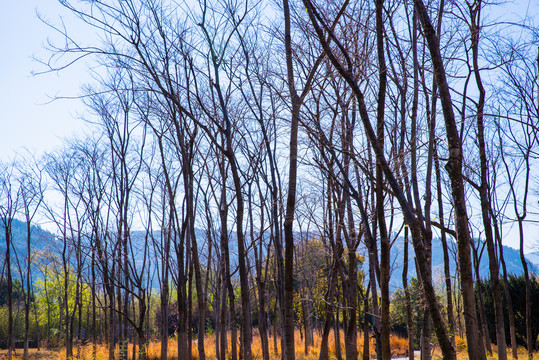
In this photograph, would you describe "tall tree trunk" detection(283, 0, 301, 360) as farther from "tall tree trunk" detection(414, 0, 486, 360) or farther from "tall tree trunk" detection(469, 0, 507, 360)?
"tall tree trunk" detection(469, 0, 507, 360)

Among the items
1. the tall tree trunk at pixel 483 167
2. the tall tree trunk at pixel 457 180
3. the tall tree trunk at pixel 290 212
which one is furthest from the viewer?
the tall tree trunk at pixel 483 167

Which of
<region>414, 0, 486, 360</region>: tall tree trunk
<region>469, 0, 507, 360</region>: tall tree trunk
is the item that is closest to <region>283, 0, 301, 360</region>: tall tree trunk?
<region>414, 0, 486, 360</region>: tall tree trunk

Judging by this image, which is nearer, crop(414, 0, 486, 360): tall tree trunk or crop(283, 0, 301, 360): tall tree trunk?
crop(414, 0, 486, 360): tall tree trunk

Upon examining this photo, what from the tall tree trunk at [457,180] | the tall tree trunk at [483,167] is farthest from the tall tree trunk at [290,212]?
the tall tree trunk at [483,167]

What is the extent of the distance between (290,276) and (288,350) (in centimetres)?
91

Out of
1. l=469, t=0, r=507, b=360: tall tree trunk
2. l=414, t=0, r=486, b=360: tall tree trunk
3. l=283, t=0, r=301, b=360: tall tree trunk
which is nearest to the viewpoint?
l=414, t=0, r=486, b=360: tall tree trunk

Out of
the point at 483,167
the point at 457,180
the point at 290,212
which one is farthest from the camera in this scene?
the point at 483,167

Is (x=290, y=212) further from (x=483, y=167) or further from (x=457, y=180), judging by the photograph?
(x=483, y=167)

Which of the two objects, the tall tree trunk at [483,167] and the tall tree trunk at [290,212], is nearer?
the tall tree trunk at [290,212]

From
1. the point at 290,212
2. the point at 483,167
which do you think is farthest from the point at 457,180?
the point at 483,167

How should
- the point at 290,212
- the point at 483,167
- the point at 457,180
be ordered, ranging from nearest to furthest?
the point at 457,180 → the point at 290,212 → the point at 483,167

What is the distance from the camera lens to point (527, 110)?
9.51 m

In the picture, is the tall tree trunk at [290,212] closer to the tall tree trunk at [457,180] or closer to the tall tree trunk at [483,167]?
the tall tree trunk at [457,180]

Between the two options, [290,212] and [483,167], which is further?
[483,167]
